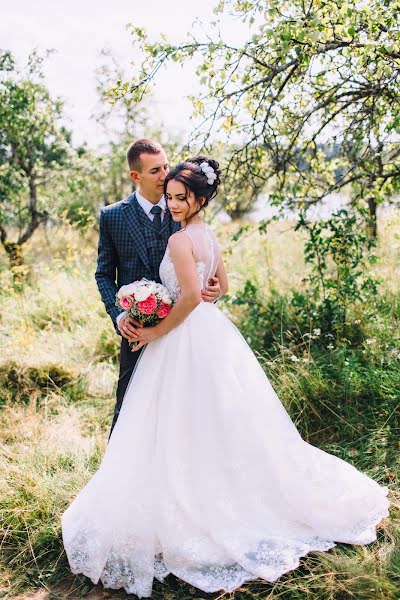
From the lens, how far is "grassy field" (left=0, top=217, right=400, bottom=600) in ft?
9.22

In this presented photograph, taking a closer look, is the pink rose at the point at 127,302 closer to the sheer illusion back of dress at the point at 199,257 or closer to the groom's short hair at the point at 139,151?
the sheer illusion back of dress at the point at 199,257

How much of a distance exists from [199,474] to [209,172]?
163 cm

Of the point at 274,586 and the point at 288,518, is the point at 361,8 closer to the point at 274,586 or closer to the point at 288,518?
the point at 288,518

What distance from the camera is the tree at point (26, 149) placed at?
8.39m

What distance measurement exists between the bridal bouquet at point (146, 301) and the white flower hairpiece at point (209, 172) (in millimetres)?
631

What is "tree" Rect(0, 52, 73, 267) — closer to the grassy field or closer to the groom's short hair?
the grassy field

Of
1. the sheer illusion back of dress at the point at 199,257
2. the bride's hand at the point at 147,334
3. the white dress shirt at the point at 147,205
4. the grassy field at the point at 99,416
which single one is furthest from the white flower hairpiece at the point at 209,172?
the grassy field at the point at 99,416

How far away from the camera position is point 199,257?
3.07m

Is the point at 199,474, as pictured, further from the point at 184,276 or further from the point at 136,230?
the point at 136,230

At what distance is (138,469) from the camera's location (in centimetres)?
306

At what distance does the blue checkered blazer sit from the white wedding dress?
37 cm

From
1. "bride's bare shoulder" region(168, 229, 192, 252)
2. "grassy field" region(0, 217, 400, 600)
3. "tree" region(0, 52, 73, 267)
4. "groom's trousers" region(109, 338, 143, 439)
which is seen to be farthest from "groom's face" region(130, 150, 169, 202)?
"tree" region(0, 52, 73, 267)

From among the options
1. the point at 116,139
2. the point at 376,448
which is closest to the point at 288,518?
the point at 376,448

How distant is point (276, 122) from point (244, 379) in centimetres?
282
